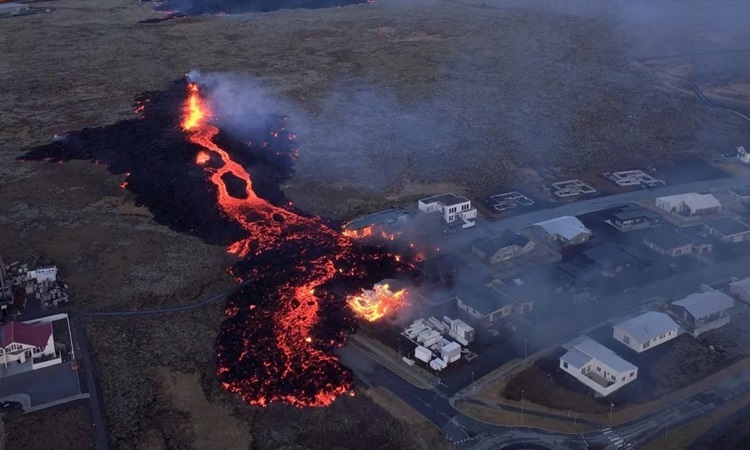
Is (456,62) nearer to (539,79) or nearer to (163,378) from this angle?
(539,79)

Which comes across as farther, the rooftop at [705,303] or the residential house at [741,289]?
the residential house at [741,289]

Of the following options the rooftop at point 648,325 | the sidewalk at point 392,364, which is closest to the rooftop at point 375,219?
the sidewalk at point 392,364

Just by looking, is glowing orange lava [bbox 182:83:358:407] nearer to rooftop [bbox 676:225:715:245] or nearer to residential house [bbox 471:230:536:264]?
residential house [bbox 471:230:536:264]

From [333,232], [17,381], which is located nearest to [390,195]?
[333,232]

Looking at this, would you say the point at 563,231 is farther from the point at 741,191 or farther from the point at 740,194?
the point at 741,191

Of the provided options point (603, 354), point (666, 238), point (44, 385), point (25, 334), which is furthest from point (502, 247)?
point (25, 334)

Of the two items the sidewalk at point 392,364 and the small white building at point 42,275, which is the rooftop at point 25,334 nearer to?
the small white building at point 42,275
